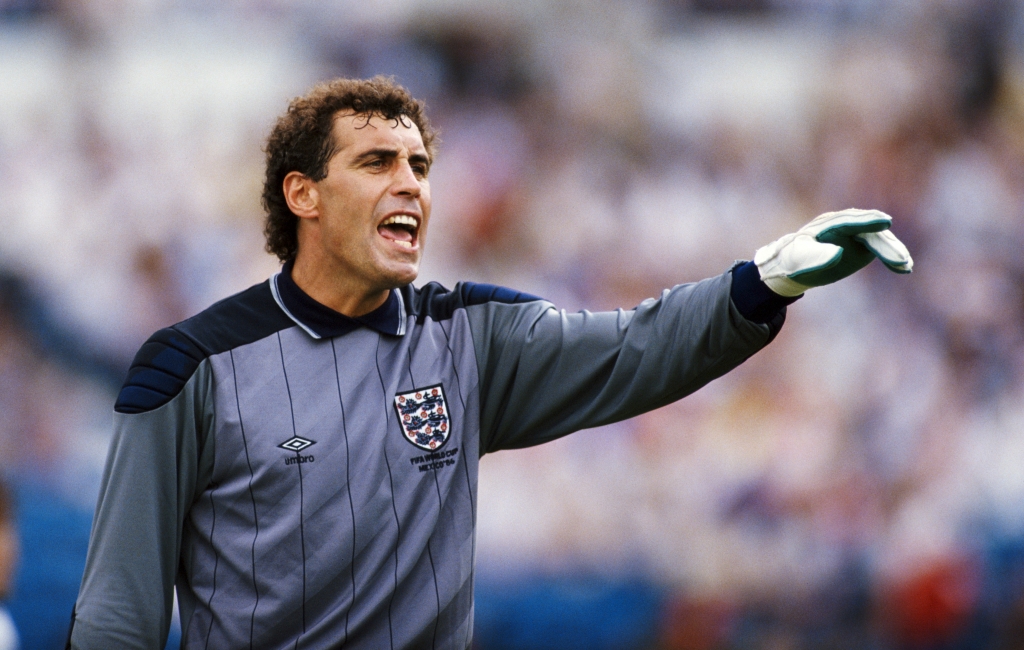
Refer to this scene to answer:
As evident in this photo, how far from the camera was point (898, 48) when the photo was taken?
551 cm

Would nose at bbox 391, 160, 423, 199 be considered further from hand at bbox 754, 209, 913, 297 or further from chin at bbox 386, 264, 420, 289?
hand at bbox 754, 209, 913, 297

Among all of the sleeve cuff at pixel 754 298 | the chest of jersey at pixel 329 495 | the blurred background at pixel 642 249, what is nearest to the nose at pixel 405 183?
the chest of jersey at pixel 329 495

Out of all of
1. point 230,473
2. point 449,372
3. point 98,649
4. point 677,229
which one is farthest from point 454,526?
point 677,229

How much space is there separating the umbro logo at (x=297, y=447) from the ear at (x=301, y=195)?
536 millimetres

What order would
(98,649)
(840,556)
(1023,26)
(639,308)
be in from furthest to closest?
(1023,26)
(840,556)
(639,308)
(98,649)

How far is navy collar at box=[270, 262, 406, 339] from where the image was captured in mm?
2250

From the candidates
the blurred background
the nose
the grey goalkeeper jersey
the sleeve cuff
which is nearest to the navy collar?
the grey goalkeeper jersey

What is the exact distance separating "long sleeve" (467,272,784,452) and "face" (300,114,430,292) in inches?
8.9

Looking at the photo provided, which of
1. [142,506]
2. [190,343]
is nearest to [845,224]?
[190,343]

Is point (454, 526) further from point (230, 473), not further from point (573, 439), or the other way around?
point (573, 439)

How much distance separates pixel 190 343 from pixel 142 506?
0.33 meters

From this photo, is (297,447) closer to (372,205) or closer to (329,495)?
(329,495)

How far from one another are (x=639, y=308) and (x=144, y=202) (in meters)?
4.10

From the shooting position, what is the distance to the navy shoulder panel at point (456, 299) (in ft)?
7.80
